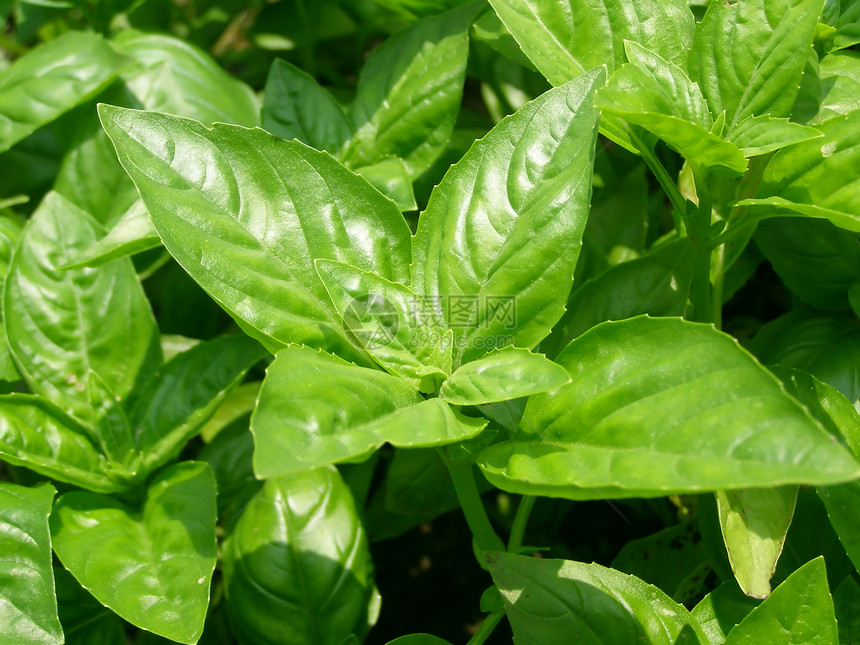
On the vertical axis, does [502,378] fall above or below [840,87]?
above

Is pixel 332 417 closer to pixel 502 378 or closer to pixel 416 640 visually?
pixel 502 378

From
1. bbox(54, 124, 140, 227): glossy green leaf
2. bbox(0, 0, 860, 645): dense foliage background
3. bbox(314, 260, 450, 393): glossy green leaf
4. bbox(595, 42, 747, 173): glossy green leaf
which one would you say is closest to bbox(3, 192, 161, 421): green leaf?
bbox(0, 0, 860, 645): dense foliage background

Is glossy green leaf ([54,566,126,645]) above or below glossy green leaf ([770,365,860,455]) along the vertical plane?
above

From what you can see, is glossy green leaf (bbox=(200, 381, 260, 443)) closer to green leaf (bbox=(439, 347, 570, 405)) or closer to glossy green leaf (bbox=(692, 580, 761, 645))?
green leaf (bbox=(439, 347, 570, 405))

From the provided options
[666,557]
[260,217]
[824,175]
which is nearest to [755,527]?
[666,557]

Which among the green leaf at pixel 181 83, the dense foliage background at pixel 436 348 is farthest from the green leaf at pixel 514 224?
the green leaf at pixel 181 83

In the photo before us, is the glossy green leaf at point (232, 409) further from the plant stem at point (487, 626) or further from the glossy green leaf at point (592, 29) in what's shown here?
the glossy green leaf at point (592, 29)
